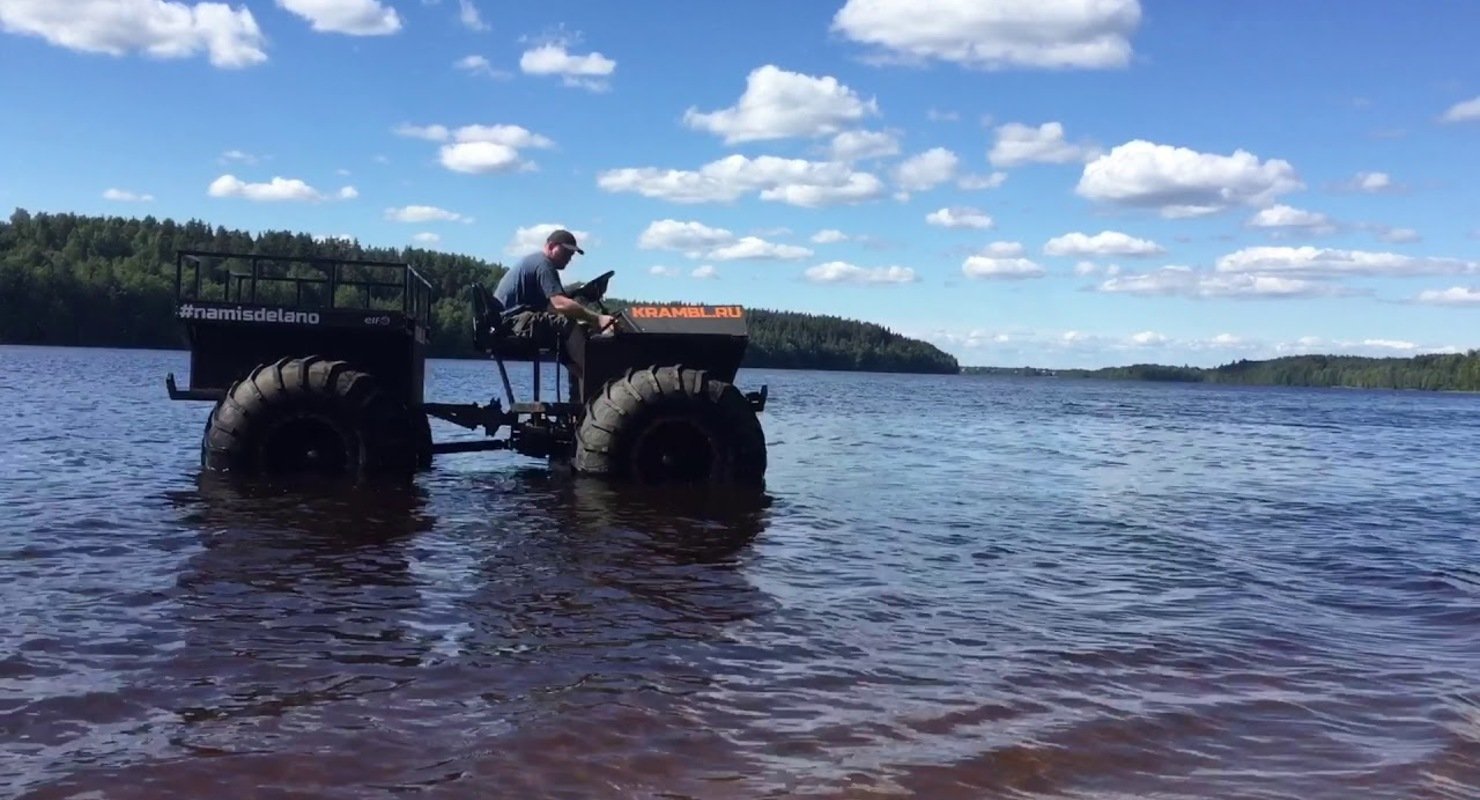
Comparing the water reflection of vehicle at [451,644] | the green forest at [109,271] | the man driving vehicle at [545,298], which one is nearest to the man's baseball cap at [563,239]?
the man driving vehicle at [545,298]

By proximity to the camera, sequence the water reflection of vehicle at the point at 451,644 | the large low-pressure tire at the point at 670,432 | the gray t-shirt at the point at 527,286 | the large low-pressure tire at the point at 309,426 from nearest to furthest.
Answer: the water reflection of vehicle at the point at 451,644 < the large low-pressure tire at the point at 309,426 < the large low-pressure tire at the point at 670,432 < the gray t-shirt at the point at 527,286

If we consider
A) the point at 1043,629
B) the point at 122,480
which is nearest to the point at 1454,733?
the point at 1043,629

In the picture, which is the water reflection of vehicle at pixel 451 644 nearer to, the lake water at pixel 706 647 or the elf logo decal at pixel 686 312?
the lake water at pixel 706 647

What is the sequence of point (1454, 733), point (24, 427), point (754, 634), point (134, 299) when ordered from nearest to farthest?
1. point (1454, 733)
2. point (754, 634)
3. point (24, 427)
4. point (134, 299)

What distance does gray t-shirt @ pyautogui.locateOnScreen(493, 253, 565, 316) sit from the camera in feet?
45.5

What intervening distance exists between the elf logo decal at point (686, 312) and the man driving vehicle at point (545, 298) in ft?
1.51

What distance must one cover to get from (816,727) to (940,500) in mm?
9318

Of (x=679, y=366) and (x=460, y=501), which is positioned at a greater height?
(x=679, y=366)

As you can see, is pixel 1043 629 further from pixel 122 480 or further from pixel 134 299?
pixel 134 299

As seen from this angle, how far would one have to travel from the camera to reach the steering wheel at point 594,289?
14.0 meters

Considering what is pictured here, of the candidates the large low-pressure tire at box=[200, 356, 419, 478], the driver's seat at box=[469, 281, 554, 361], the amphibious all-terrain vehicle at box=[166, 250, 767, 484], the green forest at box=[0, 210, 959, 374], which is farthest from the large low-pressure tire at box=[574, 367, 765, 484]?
the green forest at box=[0, 210, 959, 374]

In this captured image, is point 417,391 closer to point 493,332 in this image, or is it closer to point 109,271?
point 493,332

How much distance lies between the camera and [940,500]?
1434 centimetres

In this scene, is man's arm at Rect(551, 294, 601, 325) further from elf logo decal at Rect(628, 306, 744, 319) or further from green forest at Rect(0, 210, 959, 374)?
green forest at Rect(0, 210, 959, 374)
